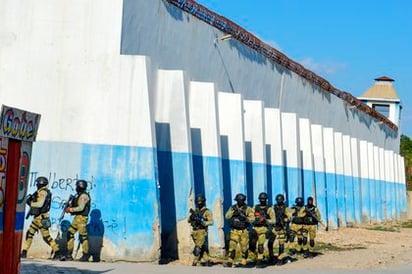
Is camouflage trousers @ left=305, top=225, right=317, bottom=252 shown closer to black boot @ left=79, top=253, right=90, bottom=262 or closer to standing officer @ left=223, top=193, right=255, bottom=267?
standing officer @ left=223, top=193, right=255, bottom=267

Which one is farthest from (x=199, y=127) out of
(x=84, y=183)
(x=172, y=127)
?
(x=84, y=183)

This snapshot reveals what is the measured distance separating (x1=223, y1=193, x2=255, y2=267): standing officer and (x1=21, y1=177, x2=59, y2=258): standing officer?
3.79 m

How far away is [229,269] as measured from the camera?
14836 mm

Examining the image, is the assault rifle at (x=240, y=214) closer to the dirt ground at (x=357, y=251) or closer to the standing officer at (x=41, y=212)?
the dirt ground at (x=357, y=251)

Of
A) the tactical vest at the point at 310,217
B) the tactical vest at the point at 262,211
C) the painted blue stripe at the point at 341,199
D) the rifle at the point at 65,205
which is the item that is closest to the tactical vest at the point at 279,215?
the tactical vest at the point at 262,211

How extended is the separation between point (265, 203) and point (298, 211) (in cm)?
316

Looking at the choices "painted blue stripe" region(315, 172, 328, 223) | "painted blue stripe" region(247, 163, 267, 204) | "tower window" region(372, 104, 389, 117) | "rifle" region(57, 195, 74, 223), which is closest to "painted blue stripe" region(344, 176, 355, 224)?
"painted blue stripe" region(315, 172, 328, 223)

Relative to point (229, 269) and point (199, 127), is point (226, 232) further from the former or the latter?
point (229, 269)

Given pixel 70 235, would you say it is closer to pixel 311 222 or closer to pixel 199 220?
pixel 199 220

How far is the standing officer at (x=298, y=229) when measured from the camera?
63.4 ft

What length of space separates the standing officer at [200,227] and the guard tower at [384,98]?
42.4 m

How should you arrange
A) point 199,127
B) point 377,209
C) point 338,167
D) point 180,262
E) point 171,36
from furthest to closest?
1. point 377,209
2. point 338,167
3. point 171,36
4. point 199,127
5. point 180,262

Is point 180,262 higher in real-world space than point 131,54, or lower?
lower

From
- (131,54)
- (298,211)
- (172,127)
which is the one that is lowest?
(298,211)
